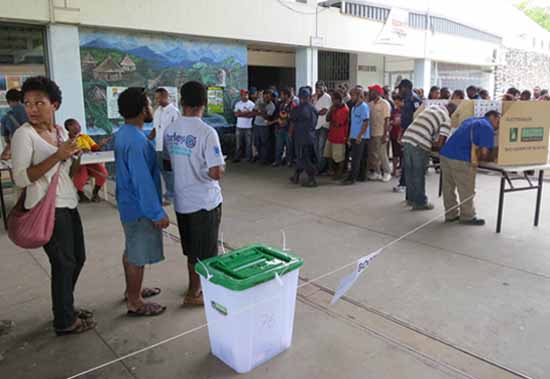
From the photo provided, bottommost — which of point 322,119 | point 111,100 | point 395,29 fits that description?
point 322,119

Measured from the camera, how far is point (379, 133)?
7.69 m

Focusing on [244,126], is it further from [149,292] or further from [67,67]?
[149,292]

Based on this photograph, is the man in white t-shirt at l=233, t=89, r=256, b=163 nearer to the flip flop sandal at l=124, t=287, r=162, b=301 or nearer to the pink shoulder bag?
the flip flop sandal at l=124, t=287, r=162, b=301

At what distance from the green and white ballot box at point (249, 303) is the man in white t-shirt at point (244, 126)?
7531mm

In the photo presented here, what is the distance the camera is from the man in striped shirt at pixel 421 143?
223 inches

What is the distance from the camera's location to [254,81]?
1619cm

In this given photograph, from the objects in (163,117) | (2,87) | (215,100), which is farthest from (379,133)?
(2,87)

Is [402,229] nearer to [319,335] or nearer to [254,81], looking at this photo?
[319,335]

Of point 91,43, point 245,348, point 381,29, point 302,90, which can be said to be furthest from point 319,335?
point 381,29

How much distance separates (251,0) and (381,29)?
491 cm

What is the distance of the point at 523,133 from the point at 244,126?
6.15 metres

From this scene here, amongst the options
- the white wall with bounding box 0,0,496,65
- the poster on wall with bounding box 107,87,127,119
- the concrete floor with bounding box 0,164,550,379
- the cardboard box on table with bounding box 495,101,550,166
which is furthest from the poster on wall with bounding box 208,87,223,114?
the cardboard box on table with bounding box 495,101,550,166

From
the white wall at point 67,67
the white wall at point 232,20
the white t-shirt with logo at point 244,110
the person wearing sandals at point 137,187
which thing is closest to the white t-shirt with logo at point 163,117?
the white wall at point 67,67

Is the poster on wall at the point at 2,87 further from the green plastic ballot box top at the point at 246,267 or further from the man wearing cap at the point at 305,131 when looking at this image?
the green plastic ballot box top at the point at 246,267
